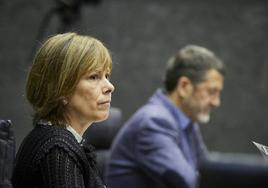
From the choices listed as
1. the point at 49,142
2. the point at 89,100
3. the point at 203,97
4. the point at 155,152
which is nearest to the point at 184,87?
the point at 203,97

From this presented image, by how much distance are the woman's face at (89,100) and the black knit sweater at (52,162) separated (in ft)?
0.21

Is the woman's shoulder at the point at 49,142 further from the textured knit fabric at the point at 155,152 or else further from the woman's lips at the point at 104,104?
the textured knit fabric at the point at 155,152

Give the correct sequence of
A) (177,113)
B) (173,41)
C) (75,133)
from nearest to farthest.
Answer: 1. (75,133)
2. (177,113)
3. (173,41)

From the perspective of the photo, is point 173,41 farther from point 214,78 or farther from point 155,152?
point 155,152

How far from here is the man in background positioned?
6.73 ft

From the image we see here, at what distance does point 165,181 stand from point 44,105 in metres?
0.85

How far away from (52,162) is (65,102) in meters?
0.16

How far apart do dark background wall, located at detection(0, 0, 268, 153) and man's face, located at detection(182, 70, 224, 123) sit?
0.91m

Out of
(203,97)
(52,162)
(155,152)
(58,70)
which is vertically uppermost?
(58,70)

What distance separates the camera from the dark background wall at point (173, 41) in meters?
3.28

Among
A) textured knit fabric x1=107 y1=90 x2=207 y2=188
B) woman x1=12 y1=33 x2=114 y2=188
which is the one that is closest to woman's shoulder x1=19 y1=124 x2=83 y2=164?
woman x1=12 y1=33 x2=114 y2=188

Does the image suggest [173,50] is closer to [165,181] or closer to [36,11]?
[36,11]

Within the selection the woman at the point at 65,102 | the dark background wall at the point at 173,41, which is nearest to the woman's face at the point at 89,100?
the woman at the point at 65,102

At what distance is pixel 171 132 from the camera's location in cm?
215
